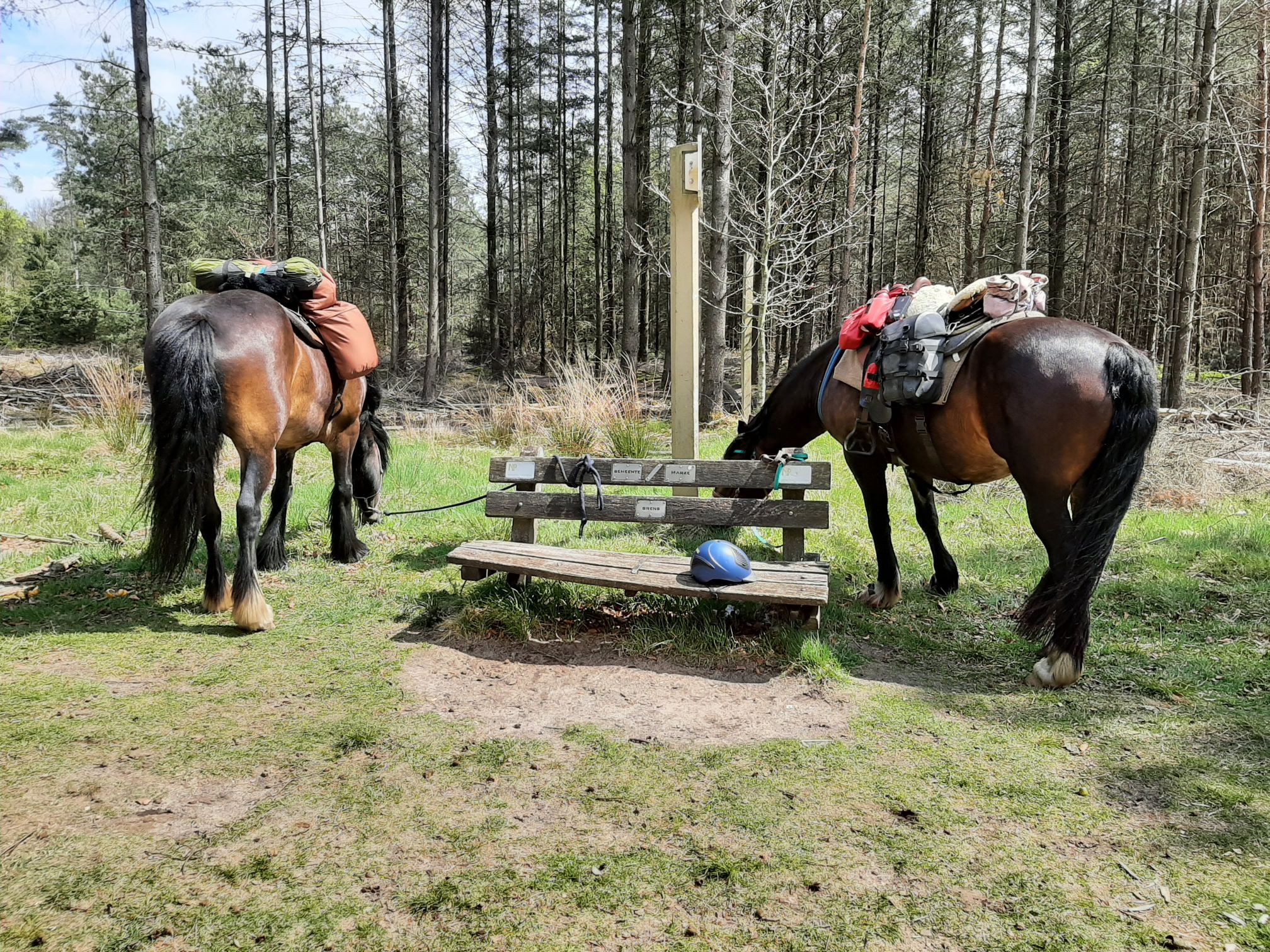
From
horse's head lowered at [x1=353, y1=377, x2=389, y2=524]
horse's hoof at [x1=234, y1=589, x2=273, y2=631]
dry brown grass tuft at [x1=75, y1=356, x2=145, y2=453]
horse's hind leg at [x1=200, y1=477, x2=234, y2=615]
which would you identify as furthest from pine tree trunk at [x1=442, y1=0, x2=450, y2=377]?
horse's hoof at [x1=234, y1=589, x2=273, y2=631]

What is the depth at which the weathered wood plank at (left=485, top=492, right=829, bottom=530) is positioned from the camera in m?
4.08

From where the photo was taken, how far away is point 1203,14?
13.6 meters

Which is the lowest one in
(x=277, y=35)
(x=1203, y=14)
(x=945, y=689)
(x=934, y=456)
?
(x=945, y=689)

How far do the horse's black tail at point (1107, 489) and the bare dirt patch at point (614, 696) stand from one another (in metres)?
1.16

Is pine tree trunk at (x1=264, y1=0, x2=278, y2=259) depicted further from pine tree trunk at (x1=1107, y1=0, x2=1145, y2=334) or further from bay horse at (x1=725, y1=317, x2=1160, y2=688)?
pine tree trunk at (x1=1107, y1=0, x2=1145, y2=334)

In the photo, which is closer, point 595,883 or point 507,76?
point 595,883

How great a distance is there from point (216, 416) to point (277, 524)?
1.61 meters

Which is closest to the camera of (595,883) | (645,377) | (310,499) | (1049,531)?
(595,883)

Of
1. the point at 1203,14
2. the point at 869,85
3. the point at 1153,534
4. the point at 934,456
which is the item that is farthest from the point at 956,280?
the point at 934,456

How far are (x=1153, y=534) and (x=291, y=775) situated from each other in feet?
22.5

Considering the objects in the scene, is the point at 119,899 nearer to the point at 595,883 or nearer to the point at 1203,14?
the point at 595,883

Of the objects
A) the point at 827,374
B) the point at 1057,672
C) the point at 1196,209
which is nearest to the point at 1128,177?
the point at 1196,209

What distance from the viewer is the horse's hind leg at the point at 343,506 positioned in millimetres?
5324

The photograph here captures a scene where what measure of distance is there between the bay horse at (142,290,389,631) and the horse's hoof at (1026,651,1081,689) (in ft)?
13.6
